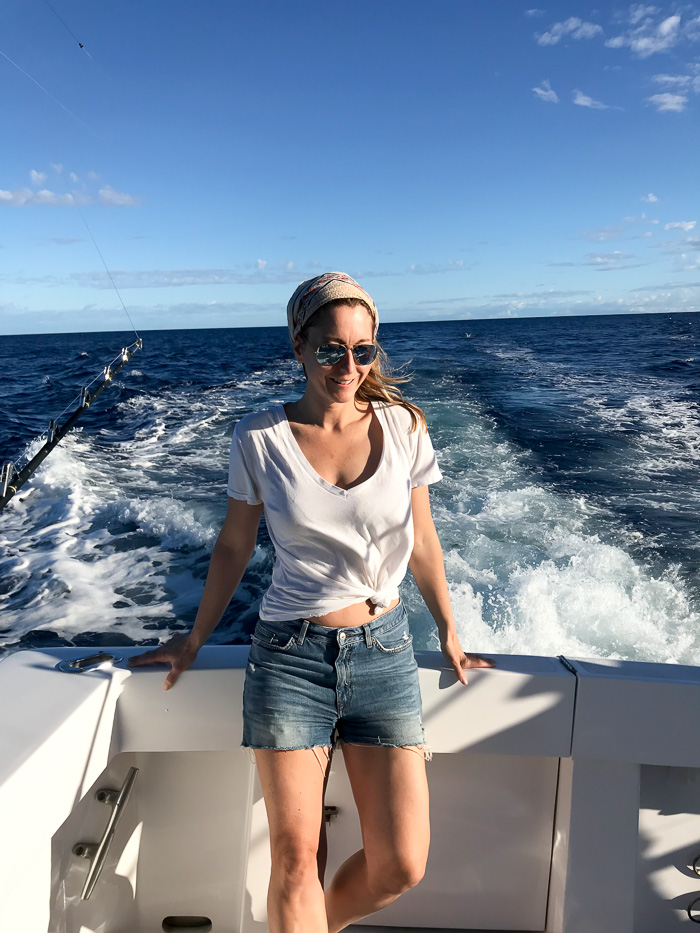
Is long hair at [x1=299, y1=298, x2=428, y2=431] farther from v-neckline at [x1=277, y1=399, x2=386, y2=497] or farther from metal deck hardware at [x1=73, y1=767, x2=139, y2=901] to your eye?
metal deck hardware at [x1=73, y1=767, x2=139, y2=901]

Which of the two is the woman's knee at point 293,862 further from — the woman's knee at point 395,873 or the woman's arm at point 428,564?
the woman's arm at point 428,564

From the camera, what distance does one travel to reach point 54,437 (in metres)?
2.56

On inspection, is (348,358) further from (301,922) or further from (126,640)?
(126,640)

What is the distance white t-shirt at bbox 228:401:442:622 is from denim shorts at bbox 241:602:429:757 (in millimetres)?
55

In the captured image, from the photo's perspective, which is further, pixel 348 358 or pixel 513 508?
pixel 513 508

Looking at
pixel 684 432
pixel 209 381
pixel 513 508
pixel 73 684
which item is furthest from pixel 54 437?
pixel 209 381

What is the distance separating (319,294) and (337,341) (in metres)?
0.10

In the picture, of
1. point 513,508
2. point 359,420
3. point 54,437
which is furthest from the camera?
point 513,508

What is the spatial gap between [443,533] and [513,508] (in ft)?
2.49

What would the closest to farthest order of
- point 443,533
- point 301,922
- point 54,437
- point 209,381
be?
1. point 301,922
2. point 54,437
3. point 443,533
4. point 209,381

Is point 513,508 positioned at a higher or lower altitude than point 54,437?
lower

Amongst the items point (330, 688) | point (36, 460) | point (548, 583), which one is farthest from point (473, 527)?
point (330, 688)

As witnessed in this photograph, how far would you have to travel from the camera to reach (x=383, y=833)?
122cm

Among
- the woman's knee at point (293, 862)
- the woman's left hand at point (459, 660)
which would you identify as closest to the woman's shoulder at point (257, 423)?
the woman's left hand at point (459, 660)
